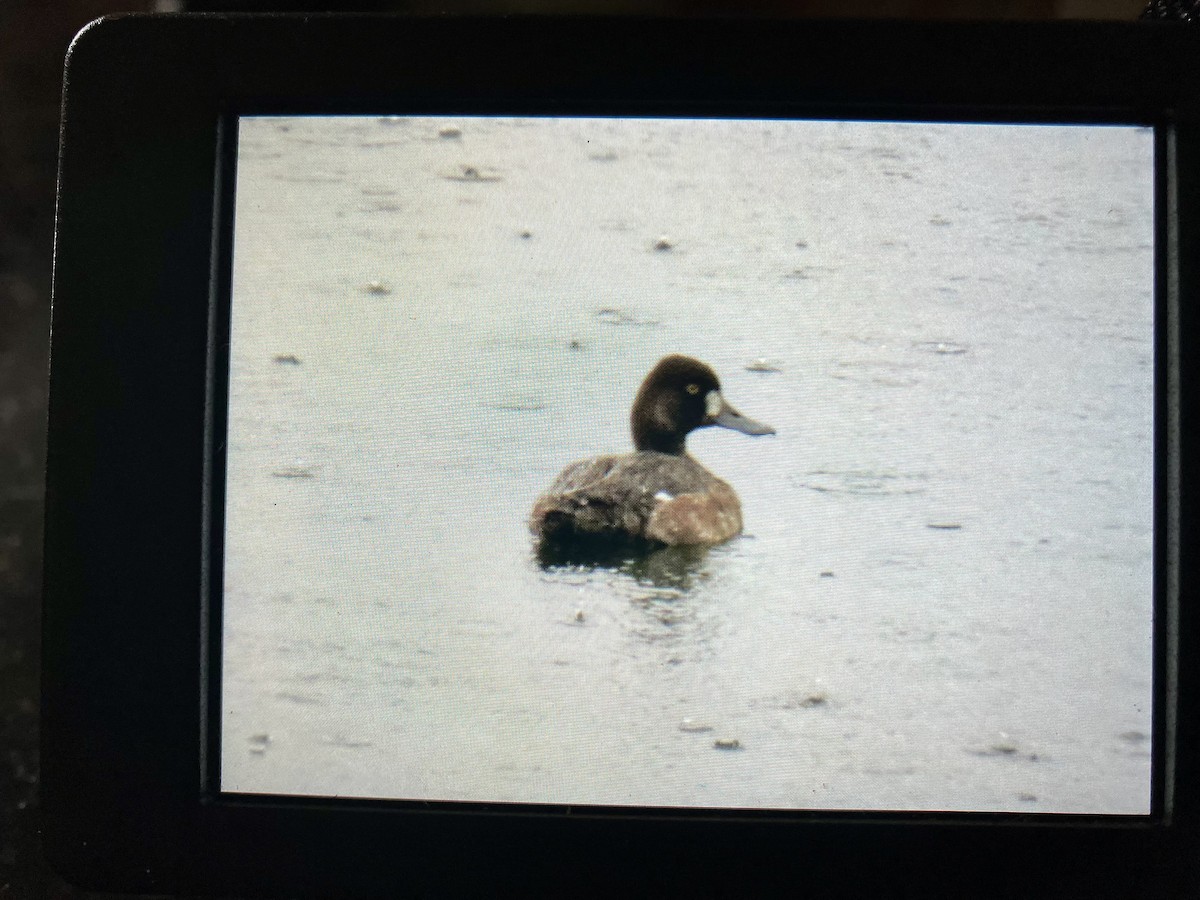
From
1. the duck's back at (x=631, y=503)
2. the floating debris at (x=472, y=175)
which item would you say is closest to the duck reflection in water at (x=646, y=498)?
the duck's back at (x=631, y=503)

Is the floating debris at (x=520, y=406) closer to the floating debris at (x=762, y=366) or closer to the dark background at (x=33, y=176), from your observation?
the floating debris at (x=762, y=366)

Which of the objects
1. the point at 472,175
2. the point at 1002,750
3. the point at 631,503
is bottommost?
the point at 1002,750

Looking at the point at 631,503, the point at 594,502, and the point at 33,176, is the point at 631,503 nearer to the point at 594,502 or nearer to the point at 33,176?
the point at 594,502

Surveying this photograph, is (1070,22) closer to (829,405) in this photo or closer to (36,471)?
(829,405)

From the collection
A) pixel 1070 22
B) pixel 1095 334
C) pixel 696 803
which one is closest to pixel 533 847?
pixel 696 803

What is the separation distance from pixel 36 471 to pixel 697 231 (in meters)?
0.44

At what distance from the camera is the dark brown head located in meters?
0.40

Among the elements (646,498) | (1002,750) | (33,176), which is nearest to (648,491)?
(646,498)

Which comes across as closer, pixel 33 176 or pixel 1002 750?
pixel 1002 750

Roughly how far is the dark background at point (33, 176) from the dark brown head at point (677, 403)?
0.87ft

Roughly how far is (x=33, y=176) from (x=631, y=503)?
0.45 metres

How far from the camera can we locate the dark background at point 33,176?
52 centimetres

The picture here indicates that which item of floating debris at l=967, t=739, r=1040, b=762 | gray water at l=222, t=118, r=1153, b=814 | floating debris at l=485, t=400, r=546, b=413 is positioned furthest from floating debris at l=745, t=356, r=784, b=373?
floating debris at l=967, t=739, r=1040, b=762

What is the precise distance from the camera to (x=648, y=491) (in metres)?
0.40
